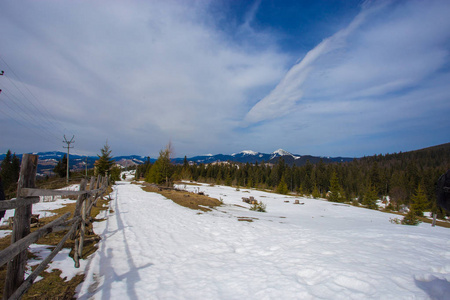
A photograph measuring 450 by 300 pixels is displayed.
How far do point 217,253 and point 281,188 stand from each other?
48.6m

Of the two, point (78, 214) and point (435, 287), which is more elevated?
point (78, 214)

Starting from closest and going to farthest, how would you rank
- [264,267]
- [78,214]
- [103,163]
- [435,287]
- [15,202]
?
[15,202] → [435,287] → [264,267] → [78,214] → [103,163]

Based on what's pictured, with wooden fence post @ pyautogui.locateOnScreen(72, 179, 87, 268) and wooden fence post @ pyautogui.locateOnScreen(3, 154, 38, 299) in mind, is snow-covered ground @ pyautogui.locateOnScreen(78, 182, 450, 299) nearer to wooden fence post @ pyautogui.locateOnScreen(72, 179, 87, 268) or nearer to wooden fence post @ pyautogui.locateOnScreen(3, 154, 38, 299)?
wooden fence post @ pyautogui.locateOnScreen(72, 179, 87, 268)

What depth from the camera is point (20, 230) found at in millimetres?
2963

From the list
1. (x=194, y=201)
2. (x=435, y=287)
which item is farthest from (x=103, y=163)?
(x=435, y=287)

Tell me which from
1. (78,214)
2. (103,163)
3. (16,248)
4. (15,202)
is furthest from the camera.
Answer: (103,163)

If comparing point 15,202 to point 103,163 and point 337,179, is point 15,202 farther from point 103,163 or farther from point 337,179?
point 337,179

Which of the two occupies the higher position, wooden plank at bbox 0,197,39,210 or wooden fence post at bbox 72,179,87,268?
wooden plank at bbox 0,197,39,210

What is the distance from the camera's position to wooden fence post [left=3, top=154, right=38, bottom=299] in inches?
113

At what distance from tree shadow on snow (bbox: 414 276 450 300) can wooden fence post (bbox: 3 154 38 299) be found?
7.35m

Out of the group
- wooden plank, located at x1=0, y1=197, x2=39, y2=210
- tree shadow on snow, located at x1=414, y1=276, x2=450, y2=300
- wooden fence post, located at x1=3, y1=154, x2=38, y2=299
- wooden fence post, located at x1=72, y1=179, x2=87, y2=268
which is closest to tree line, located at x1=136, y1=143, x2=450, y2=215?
wooden fence post, located at x1=72, y1=179, x2=87, y2=268

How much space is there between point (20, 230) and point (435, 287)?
7.90 meters

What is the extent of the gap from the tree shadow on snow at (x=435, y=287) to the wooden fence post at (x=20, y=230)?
7.35 metres

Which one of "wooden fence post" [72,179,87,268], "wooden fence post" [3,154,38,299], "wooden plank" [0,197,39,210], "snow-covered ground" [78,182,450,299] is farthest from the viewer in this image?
"wooden fence post" [72,179,87,268]
